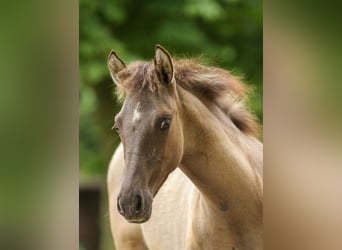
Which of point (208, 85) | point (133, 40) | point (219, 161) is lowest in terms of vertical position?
point (219, 161)

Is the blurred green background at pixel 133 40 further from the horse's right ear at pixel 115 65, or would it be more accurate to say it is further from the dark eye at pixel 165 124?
the dark eye at pixel 165 124

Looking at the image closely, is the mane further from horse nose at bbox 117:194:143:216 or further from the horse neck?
horse nose at bbox 117:194:143:216

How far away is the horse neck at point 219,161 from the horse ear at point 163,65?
0.07 meters

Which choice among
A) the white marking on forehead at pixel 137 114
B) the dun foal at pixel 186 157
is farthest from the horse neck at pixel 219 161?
the white marking on forehead at pixel 137 114

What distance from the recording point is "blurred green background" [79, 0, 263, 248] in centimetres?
216

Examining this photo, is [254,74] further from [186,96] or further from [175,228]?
[175,228]

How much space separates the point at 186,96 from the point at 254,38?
0.93 feet

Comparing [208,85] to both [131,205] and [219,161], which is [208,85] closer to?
[219,161]

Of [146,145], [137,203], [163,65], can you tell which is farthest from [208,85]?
[137,203]

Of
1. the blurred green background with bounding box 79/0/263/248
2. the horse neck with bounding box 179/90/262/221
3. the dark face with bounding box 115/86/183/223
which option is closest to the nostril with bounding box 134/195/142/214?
the dark face with bounding box 115/86/183/223

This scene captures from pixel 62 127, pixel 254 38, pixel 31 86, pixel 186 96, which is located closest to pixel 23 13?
pixel 31 86

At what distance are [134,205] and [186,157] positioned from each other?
0.73 feet

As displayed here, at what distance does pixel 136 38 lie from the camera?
7.23 ft

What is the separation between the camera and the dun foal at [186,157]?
198cm
